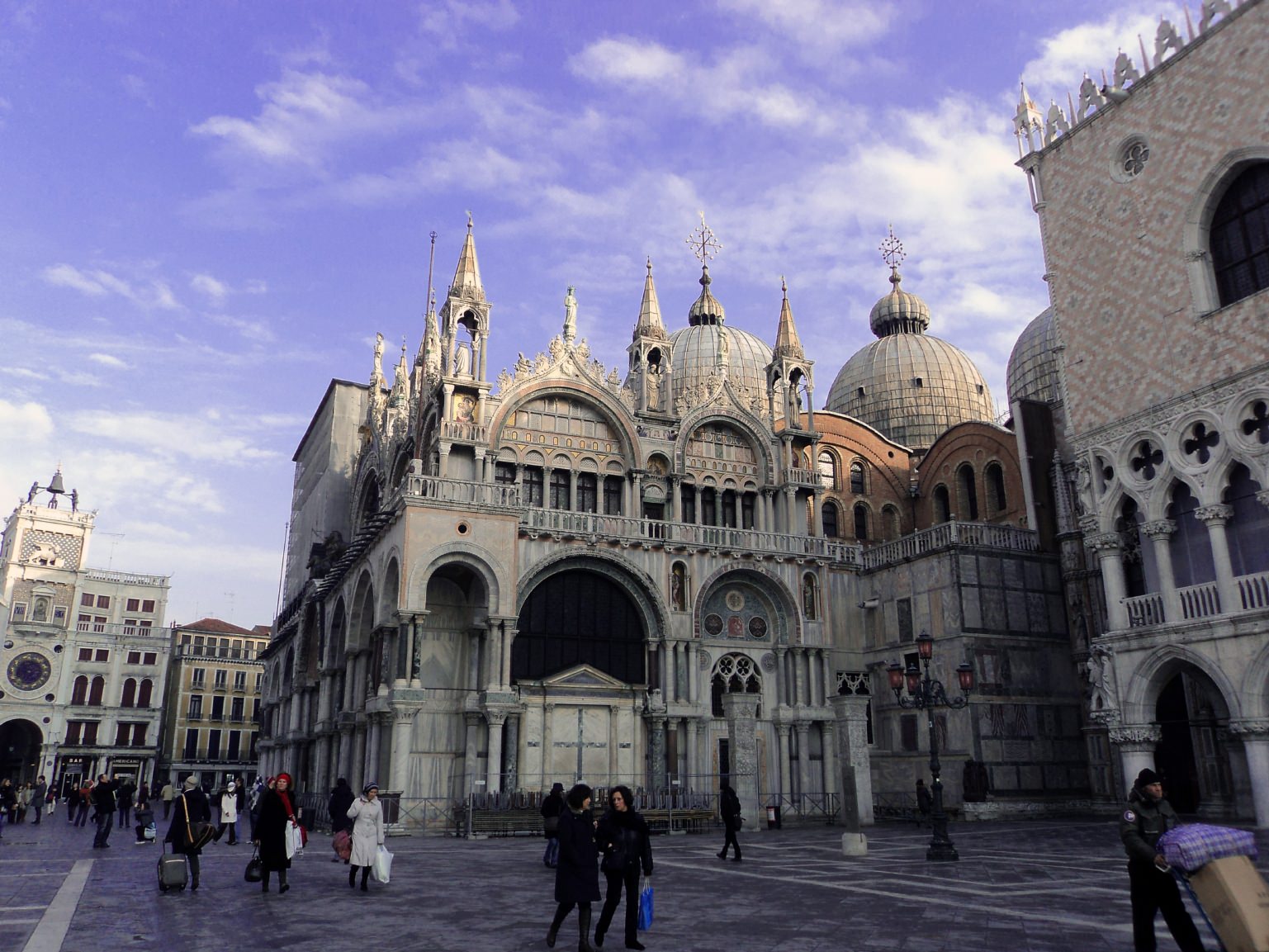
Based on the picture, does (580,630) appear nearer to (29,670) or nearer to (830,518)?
(830,518)

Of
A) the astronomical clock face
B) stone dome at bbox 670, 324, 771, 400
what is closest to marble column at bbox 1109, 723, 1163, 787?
stone dome at bbox 670, 324, 771, 400

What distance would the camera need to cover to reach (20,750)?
6506 cm

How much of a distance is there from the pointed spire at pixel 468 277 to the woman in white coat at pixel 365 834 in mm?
20923

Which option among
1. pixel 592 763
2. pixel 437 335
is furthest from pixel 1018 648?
pixel 437 335

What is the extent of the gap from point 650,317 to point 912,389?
18860 millimetres

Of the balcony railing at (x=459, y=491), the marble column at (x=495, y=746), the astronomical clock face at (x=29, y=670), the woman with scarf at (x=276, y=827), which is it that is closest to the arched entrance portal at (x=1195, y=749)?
the marble column at (x=495, y=746)

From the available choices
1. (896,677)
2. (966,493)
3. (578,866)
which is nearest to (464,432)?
(896,677)

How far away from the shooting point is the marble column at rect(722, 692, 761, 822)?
85.7 ft

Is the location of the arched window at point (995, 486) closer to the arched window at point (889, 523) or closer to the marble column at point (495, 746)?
the arched window at point (889, 523)

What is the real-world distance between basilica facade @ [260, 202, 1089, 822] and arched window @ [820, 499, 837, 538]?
598cm

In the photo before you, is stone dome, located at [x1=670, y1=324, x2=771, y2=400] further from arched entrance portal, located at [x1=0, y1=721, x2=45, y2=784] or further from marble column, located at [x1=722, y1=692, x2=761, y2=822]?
arched entrance portal, located at [x1=0, y1=721, x2=45, y2=784]

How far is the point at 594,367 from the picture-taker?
33625 millimetres

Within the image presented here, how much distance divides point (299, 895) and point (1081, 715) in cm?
Answer: 2563

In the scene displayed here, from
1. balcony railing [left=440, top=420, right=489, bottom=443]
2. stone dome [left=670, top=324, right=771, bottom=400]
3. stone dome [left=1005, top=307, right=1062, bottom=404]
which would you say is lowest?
balcony railing [left=440, top=420, right=489, bottom=443]
